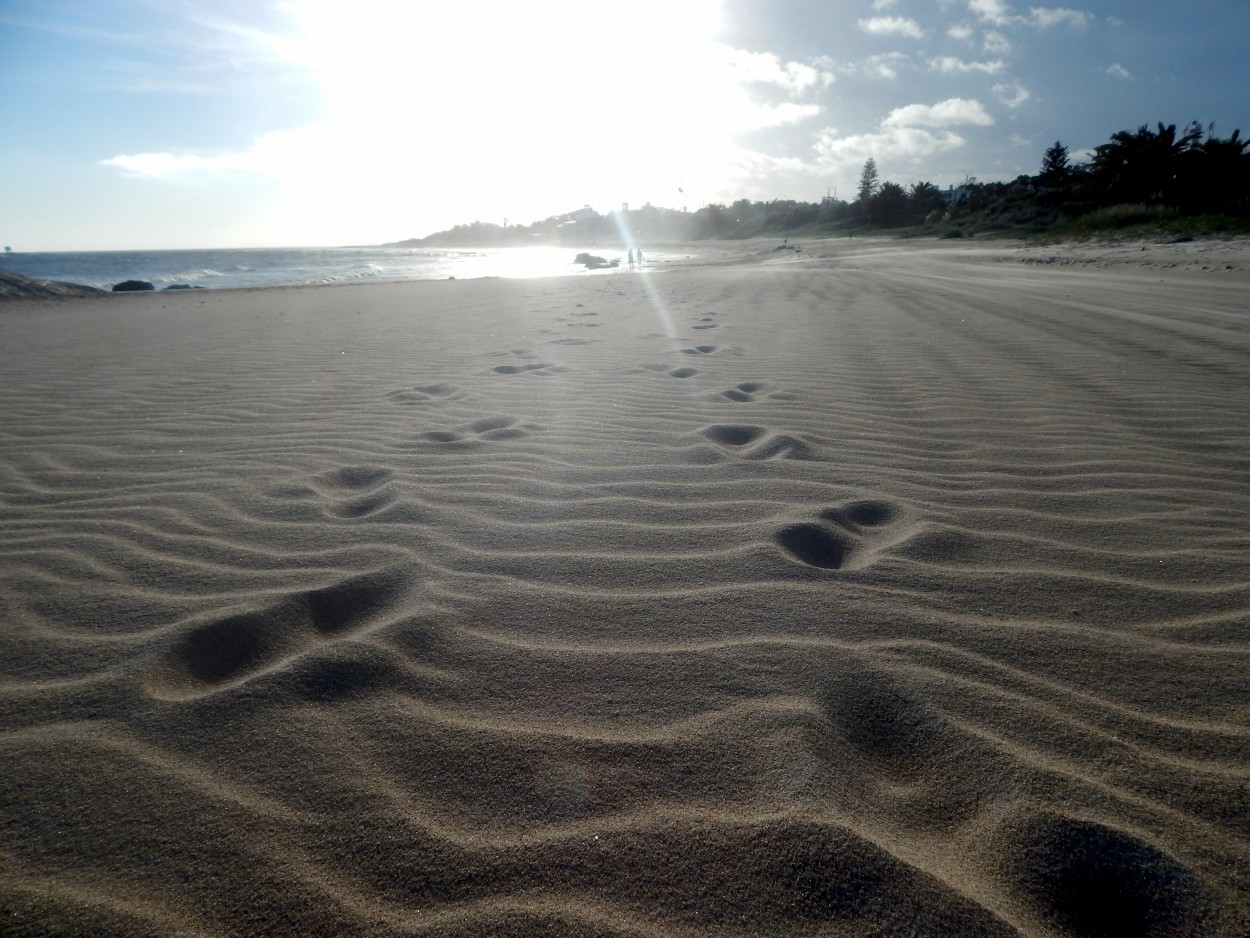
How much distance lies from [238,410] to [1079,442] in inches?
176

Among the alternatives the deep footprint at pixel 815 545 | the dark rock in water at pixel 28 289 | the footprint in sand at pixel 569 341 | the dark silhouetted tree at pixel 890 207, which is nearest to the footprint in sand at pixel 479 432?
the deep footprint at pixel 815 545

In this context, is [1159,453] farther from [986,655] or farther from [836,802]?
[836,802]

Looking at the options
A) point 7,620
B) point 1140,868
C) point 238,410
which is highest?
point 238,410

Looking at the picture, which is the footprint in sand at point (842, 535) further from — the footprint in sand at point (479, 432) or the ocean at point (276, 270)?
the ocean at point (276, 270)

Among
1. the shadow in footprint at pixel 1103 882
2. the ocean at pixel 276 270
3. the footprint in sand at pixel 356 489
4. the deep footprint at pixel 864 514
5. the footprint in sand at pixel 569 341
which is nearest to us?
the shadow in footprint at pixel 1103 882

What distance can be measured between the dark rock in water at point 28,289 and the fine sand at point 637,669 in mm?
Answer: 11993

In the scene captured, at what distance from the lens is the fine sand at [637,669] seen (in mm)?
1070

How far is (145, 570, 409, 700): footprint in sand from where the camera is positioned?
1.59m

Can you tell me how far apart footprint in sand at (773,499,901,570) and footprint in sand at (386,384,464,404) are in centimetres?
263

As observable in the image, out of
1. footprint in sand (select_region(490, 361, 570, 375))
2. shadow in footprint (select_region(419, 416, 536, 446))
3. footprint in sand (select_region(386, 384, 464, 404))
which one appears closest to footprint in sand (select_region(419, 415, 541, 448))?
shadow in footprint (select_region(419, 416, 536, 446))

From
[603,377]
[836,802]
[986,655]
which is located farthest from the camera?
[603,377]

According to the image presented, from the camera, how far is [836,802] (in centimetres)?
120

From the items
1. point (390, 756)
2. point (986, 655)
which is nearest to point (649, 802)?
point (390, 756)

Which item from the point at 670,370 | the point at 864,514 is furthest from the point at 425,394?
the point at 864,514
